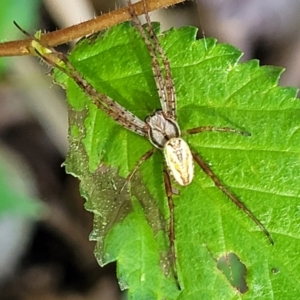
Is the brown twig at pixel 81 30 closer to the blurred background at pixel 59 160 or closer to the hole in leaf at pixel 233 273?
the hole in leaf at pixel 233 273

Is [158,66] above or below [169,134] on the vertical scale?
above

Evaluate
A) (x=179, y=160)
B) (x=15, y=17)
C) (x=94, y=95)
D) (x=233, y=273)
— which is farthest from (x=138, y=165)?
(x=15, y=17)

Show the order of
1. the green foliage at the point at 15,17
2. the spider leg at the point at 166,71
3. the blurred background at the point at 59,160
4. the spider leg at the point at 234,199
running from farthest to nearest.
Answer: the blurred background at the point at 59,160, the green foliage at the point at 15,17, the spider leg at the point at 166,71, the spider leg at the point at 234,199

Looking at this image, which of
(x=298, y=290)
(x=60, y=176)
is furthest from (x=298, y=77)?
(x=298, y=290)

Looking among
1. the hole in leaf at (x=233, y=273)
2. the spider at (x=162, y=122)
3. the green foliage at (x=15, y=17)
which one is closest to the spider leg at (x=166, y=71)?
the spider at (x=162, y=122)

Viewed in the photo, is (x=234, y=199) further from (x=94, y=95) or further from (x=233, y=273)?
(x=94, y=95)

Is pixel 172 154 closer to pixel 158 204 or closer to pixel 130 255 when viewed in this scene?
pixel 158 204

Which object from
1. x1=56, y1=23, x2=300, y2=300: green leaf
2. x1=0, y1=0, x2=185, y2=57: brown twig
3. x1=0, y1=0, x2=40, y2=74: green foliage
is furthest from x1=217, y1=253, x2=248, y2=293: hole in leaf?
x1=0, y1=0, x2=40, y2=74: green foliage
